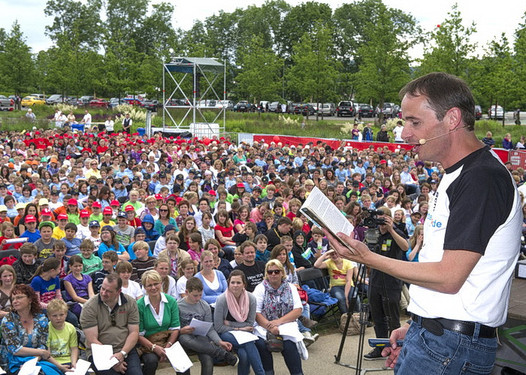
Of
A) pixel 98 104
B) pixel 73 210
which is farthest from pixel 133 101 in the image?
pixel 73 210

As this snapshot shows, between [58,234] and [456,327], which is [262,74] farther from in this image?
[456,327]

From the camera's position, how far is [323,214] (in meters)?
2.39

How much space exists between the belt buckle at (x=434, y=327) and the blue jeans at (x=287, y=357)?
15.3 feet

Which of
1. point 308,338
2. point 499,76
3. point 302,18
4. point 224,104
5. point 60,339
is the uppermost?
point 302,18

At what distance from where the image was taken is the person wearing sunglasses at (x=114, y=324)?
6.31 m

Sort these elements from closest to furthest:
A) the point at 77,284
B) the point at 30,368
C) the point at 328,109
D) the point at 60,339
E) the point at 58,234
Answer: the point at 30,368 < the point at 60,339 < the point at 77,284 < the point at 58,234 < the point at 328,109

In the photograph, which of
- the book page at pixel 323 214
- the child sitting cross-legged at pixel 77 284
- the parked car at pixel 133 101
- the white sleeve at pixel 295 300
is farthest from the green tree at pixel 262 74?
the book page at pixel 323 214

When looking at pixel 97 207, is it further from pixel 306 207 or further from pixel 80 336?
pixel 306 207

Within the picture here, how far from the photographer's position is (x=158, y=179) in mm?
15648

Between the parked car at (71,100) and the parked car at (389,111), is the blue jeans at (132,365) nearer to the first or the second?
the parked car at (389,111)

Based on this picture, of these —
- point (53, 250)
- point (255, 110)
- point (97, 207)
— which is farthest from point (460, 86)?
point (255, 110)

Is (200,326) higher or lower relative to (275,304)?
lower

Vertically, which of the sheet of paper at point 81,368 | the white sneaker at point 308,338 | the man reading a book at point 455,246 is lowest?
the white sneaker at point 308,338

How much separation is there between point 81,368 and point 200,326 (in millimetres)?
1393
